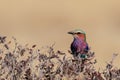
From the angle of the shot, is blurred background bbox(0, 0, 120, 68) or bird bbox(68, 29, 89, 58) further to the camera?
blurred background bbox(0, 0, 120, 68)

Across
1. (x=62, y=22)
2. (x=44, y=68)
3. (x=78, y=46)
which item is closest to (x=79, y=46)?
(x=78, y=46)

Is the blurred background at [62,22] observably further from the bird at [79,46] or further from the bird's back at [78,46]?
the bird's back at [78,46]

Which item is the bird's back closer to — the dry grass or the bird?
the bird

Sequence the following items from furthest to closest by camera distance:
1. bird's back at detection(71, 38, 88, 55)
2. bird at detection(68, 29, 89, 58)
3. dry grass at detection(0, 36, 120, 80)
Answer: bird's back at detection(71, 38, 88, 55) < bird at detection(68, 29, 89, 58) < dry grass at detection(0, 36, 120, 80)

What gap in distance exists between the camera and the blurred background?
13604mm

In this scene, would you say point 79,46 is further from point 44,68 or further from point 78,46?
point 44,68

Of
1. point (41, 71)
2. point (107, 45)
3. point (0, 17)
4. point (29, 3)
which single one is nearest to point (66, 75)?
point (41, 71)

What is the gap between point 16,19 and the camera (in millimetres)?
16609

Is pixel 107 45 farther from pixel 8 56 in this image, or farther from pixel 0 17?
pixel 8 56

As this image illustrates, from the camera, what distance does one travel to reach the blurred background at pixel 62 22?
13.6 m

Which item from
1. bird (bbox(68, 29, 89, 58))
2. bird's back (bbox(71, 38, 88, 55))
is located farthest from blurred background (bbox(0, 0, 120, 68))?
bird's back (bbox(71, 38, 88, 55))

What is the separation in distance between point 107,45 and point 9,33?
2007 millimetres

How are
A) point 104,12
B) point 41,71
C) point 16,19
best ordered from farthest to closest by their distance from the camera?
point 104,12 < point 16,19 < point 41,71

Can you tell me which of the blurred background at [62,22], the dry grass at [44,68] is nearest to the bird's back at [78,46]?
the dry grass at [44,68]
